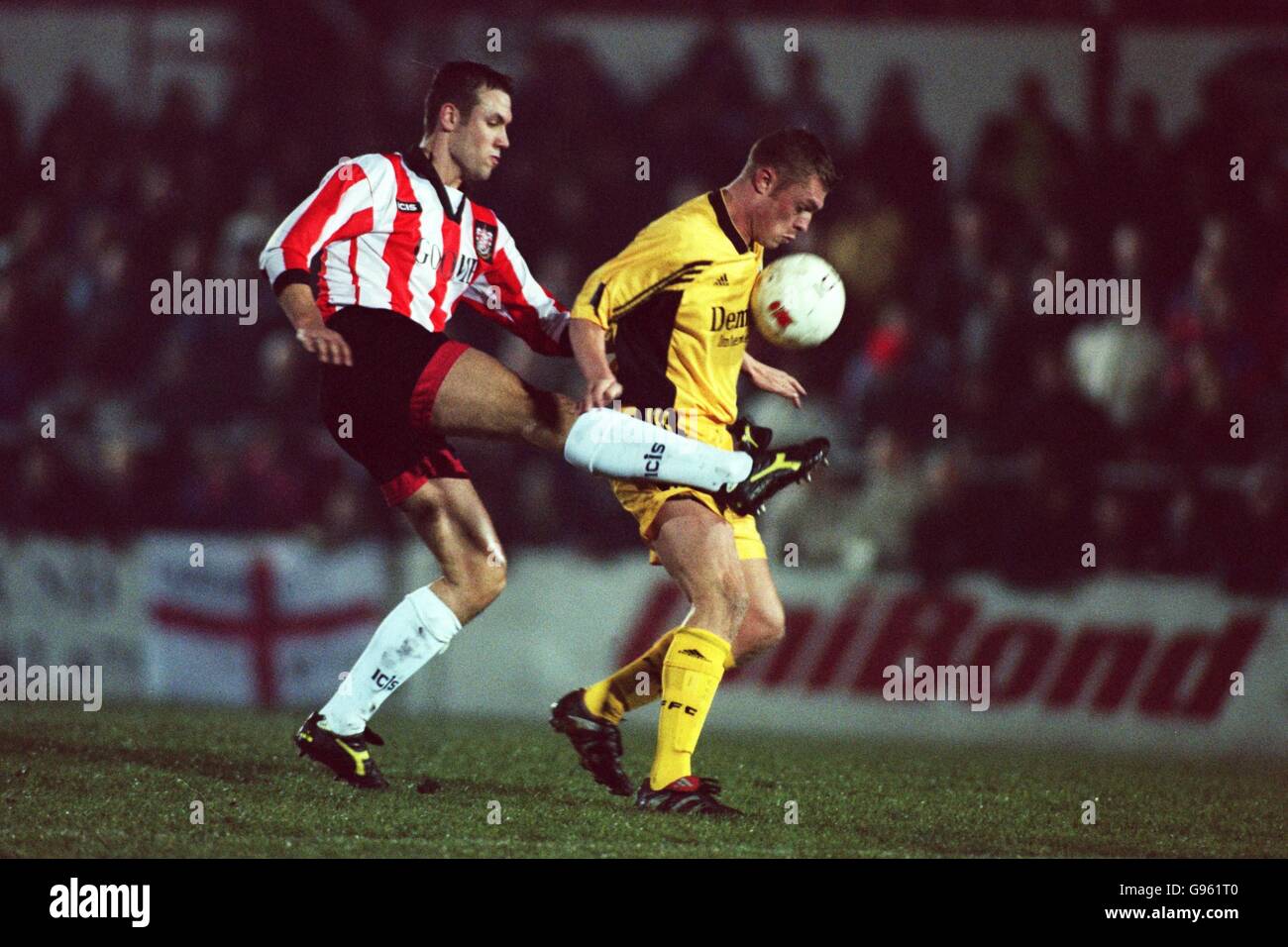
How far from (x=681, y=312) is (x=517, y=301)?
0.93 m

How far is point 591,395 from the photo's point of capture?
6.46 meters

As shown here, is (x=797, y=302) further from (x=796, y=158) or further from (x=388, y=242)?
(x=388, y=242)

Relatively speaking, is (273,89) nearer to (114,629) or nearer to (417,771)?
(114,629)

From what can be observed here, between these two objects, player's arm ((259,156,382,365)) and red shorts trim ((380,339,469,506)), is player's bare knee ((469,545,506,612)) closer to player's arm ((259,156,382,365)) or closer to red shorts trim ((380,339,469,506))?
red shorts trim ((380,339,469,506))

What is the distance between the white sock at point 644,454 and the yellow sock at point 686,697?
581mm

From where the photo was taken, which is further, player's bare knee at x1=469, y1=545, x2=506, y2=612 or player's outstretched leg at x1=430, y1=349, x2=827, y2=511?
player's bare knee at x1=469, y1=545, x2=506, y2=612

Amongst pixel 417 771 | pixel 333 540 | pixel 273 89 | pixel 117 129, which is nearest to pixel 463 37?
pixel 273 89

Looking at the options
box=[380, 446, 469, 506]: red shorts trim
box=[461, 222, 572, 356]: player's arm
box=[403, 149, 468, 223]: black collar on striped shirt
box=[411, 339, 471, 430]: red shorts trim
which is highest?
box=[403, 149, 468, 223]: black collar on striped shirt

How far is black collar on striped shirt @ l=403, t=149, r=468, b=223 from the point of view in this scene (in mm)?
7164

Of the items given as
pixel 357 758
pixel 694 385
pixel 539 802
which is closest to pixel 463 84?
pixel 694 385

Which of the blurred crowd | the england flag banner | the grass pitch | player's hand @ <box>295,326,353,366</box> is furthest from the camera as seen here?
the england flag banner

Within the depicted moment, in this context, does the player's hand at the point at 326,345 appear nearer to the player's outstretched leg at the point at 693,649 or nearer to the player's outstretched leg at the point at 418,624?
the player's outstretched leg at the point at 418,624

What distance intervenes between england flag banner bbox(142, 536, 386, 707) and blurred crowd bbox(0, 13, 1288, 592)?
28cm

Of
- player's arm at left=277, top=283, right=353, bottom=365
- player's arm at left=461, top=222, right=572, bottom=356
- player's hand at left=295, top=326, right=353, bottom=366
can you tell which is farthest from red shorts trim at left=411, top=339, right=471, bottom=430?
player's arm at left=461, top=222, right=572, bottom=356
